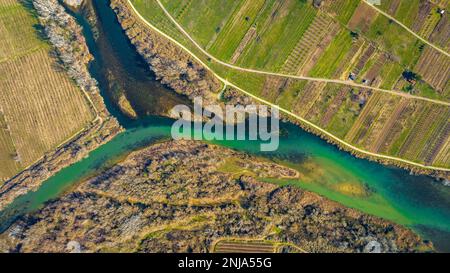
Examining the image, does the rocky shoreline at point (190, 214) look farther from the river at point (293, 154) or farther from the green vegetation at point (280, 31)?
the green vegetation at point (280, 31)

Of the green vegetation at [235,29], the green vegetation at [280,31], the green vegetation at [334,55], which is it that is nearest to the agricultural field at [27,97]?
the green vegetation at [235,29]

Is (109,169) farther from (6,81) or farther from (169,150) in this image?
(6,81)

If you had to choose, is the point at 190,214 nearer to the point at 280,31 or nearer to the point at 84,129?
the point at 84,129

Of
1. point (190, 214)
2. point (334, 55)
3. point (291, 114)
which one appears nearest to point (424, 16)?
point (334, 55)

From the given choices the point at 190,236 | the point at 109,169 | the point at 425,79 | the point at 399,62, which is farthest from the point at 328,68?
the point at 109,169

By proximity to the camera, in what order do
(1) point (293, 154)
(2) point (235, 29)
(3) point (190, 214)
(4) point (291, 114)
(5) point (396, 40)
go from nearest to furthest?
(3) point (190, 214) < (5) point (396, 40) < (2) point (235, 29) < (4) point (291, 114) < (1) point (293, 154)

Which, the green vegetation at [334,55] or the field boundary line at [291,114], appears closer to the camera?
the green vegetation at [334,55]

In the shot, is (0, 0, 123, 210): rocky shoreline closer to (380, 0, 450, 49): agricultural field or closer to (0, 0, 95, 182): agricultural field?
(0, 0, 95, 182): agricultural field
